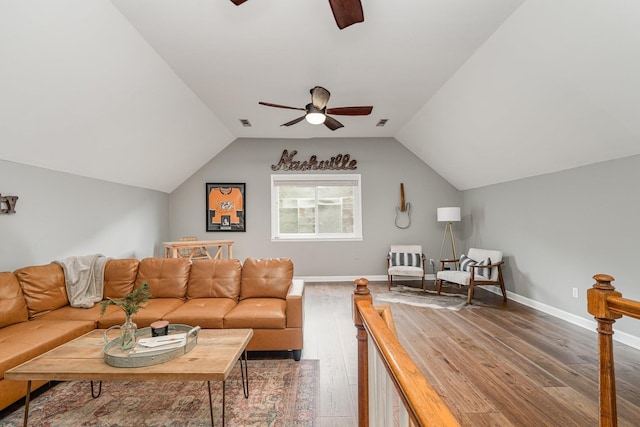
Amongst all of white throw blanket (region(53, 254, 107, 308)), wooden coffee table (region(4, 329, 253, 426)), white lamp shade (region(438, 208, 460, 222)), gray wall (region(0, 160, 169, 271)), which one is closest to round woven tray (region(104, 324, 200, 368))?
wooden coffee table (region(4, 329, 253, 426))

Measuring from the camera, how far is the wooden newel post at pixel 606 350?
1.41 m

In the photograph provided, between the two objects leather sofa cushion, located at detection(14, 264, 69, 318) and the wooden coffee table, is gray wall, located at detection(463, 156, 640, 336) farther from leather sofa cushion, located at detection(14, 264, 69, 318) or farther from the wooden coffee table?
leather sofa cushion, located at detection(14, 264, 69, 318)

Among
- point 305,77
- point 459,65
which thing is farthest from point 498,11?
point 305,77

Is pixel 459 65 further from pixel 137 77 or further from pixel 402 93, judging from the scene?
pixel 137 77

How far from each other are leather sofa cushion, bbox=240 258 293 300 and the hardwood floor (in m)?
0.64

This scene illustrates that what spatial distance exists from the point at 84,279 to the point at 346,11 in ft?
11.3

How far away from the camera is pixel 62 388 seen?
7.69ft

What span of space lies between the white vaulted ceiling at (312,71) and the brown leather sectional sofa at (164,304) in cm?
135

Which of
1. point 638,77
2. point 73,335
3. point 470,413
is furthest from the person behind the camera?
point 73,335

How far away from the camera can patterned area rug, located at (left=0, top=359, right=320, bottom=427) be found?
196 cm

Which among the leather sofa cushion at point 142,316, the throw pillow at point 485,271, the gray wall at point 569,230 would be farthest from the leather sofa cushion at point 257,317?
the gray wall at point 569,230

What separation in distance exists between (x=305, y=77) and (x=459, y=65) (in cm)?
172

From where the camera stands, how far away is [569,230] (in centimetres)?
366

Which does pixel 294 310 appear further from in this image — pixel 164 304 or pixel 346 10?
pixel 346 10
